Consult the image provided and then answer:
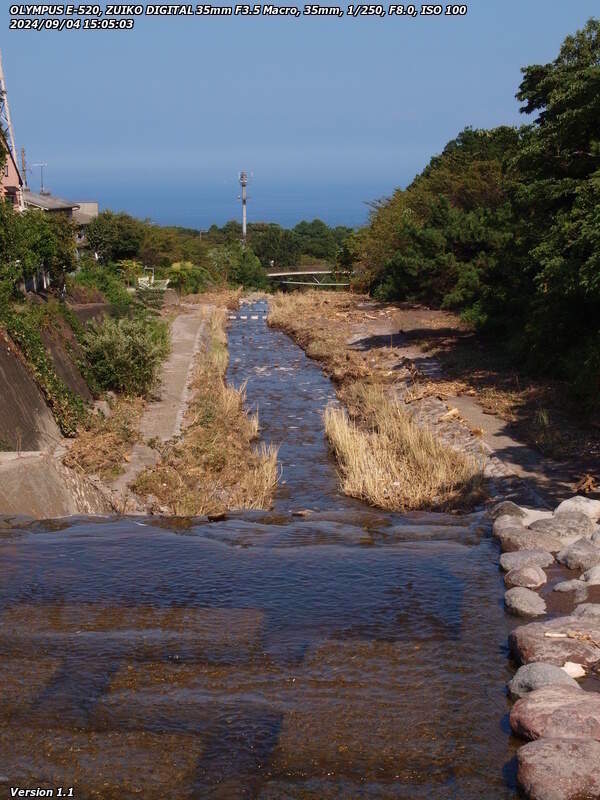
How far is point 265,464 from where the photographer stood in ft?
41.5

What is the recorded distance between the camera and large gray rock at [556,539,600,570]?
301 inches

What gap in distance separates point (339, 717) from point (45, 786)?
169cm

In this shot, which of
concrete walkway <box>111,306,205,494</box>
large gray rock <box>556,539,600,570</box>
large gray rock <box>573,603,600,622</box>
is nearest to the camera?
large gray rock <box>573,603,600,622</box>

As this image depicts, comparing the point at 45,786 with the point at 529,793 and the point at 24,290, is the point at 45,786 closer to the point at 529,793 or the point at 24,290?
the point at 529,793

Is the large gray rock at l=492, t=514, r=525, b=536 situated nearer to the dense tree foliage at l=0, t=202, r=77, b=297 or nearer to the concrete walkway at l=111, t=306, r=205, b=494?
the concrete walkway at l=111, t=306, r=205, b=494

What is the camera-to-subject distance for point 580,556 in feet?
25.3

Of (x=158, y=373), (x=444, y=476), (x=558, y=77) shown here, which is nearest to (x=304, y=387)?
(x=158, y=373)

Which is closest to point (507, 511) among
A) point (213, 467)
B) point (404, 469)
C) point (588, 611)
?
point (588, 611)

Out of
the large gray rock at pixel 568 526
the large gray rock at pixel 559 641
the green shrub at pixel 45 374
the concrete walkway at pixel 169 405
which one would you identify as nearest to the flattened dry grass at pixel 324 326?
the concrete walkway at pixel 169 405

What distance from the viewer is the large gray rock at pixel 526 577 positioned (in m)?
7.47

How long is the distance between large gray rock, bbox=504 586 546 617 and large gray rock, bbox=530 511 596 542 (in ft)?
4.75

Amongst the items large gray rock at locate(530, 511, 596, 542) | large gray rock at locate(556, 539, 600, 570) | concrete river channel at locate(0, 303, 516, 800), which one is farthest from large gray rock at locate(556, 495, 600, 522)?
large gray rock at locate(556, 539, 600, 570)

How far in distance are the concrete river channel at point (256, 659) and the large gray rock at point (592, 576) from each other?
693mm

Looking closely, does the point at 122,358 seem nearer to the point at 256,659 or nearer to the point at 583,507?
the point at 583,507
